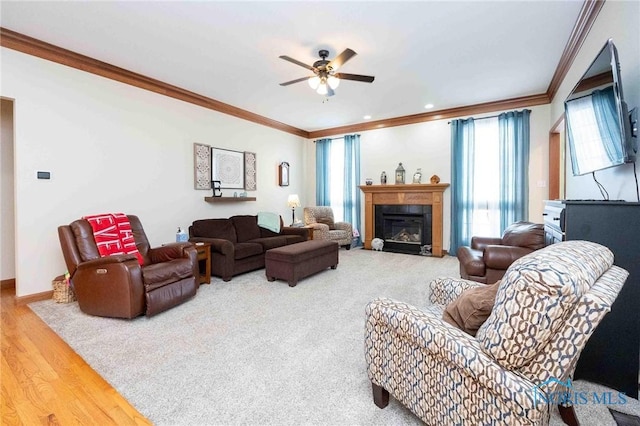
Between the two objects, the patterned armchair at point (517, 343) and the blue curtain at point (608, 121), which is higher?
the blue curtain at point (608, 121)

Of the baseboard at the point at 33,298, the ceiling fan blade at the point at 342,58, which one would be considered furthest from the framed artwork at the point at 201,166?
the ceiling fan blade at the point at 342,58

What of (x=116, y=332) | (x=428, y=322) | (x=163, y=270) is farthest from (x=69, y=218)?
(x=428, y=322)

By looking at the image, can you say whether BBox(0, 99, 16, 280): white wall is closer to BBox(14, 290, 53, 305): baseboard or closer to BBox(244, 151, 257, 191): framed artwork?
BBox(14, 290, 53, 305): baseboard

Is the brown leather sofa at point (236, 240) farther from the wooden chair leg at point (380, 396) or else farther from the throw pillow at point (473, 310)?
the throw pillow at point (473, 310)

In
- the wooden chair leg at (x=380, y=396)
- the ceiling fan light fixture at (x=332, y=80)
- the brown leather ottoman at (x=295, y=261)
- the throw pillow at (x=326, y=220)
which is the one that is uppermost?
the ceiling fan light fixture at (x=332, y=80)

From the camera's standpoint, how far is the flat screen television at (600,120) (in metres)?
1.81

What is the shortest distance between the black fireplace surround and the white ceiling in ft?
7.79

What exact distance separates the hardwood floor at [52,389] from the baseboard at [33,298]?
0.96m

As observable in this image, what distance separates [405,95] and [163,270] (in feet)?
14.3

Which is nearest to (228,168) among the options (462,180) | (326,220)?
(326,220)

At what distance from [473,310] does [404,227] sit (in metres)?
5.08

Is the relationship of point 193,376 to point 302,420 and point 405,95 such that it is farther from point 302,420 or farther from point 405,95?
point 405,95

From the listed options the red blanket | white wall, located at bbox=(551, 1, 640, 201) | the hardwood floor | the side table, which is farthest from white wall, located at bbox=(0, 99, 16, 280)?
white wall, located at bbox=(551, 1, 640, 201)

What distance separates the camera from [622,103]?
177 centimetres
